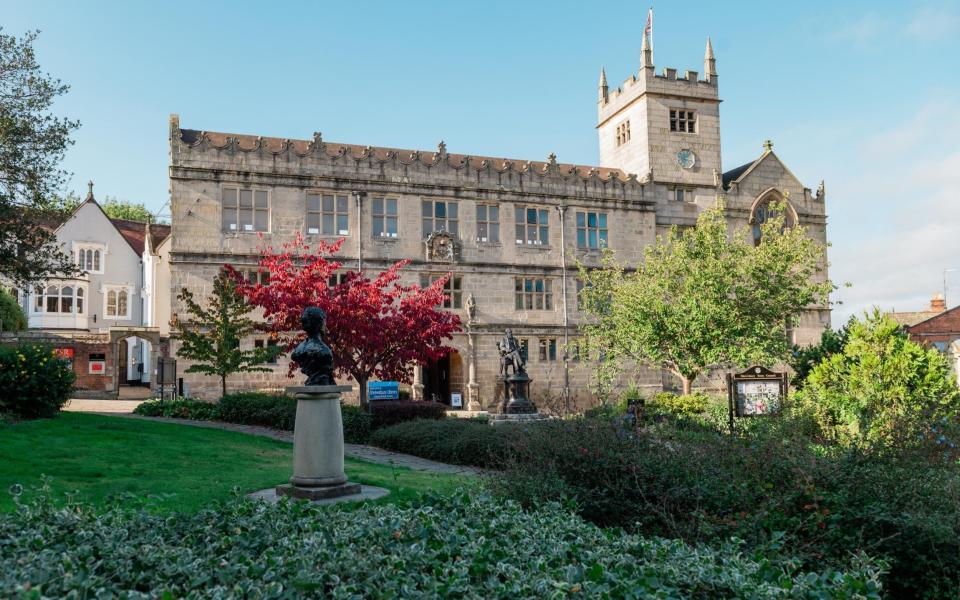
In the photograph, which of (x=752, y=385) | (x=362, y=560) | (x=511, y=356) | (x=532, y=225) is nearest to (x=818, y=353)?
(x=752, y=385)

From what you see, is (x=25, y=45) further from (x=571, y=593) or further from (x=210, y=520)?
(x=571, y=593)

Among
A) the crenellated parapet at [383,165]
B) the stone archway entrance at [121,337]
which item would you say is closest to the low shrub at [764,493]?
the crenellated parapet at [383,165]

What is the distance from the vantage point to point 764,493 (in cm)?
727

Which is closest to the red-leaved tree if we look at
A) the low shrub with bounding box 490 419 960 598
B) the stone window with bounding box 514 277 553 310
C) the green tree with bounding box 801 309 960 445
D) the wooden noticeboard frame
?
the wooden noticeboard frame

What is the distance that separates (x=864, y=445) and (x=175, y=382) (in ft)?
78.6

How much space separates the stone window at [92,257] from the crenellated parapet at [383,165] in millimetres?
20930

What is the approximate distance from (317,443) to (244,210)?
72.3 ft

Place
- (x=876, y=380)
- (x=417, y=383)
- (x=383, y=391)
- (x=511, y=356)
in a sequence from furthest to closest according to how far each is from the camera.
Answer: (x=417, y=383)
(x=383, y=391)
(x=511, y=356)
(x=876, y=380)

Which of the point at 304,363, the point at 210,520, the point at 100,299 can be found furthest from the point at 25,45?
the point at 100,299

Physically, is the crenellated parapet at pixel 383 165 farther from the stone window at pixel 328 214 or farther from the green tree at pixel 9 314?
the green tree at pixel 9 314

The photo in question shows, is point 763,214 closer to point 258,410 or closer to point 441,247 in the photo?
point 441,247

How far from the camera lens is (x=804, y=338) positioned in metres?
37.6

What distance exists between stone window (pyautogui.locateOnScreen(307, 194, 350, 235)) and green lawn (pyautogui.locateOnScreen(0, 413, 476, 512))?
13.9m

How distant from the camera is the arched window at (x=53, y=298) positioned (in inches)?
1743
